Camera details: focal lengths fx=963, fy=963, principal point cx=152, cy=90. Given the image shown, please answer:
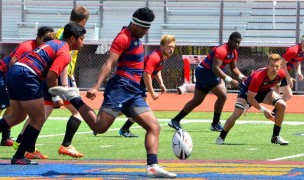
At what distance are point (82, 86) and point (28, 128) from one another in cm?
2208

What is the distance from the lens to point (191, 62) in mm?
33812

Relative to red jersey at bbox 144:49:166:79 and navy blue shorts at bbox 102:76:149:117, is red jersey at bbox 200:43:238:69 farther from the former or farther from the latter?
navy blue shorts at bbox 102:76:149:117

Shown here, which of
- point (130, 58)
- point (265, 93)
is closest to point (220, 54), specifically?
point (265, 93)

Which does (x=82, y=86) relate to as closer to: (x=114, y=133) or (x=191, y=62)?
(x=191, y=62)

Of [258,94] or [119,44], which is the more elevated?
[119,44]

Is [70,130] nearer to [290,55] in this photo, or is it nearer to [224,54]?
[224,54]

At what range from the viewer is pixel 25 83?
12.3 meters

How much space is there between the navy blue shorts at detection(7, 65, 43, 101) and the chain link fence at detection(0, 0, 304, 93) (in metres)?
22.1

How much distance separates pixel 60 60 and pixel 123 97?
101 cm

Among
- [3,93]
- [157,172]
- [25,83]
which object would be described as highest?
[25,83]

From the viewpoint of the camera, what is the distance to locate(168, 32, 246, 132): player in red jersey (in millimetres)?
19859

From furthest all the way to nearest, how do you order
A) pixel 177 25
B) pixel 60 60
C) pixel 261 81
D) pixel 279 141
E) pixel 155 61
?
pixel 177 25 → pixel 155 61 → pixel 279 141 → pixel 261 81 → pixel 60 60

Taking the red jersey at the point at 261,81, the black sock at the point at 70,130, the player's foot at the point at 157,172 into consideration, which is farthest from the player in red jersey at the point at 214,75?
the player's foot at the point at 157,172

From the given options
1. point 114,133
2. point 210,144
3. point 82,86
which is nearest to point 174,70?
point 82,86
